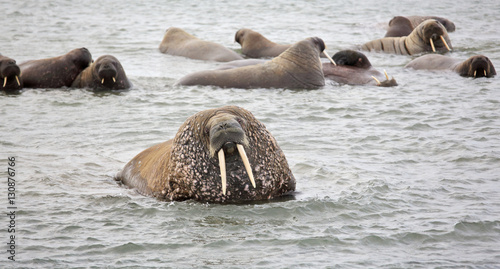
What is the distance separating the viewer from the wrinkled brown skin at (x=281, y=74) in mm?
12492

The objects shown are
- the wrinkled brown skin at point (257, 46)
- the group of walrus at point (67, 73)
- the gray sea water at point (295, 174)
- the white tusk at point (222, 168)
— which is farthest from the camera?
the wrinkled brown skin at point (257, 46)

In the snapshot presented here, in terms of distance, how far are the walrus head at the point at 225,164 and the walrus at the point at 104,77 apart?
20.1 ft

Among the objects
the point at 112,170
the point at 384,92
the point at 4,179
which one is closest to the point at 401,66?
the point at 384,92

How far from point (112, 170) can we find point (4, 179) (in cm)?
116

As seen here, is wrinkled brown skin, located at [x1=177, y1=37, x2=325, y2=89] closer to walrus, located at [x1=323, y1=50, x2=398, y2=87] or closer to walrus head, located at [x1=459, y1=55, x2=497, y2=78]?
walrus, located at [x1=323, y1=50, x2=398, y2=87]

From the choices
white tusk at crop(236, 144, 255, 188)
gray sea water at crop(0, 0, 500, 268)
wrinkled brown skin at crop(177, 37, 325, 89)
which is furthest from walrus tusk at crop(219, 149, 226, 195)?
wrinkled brown skin at crop(177, 37, 325, 89)

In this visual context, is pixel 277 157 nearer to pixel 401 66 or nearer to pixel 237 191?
pixel 237 191

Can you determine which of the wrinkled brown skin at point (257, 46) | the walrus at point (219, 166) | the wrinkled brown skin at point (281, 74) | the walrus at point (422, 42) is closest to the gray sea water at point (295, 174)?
the walrus at point (219, 166)

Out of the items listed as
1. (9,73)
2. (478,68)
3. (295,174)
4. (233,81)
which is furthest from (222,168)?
(478,68)

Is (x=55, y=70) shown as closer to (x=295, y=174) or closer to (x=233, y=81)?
(x=233, y=81)

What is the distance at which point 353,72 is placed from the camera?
13.3 metres

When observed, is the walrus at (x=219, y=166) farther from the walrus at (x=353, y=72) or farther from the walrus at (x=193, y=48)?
the walrus at (x=193, y=48)

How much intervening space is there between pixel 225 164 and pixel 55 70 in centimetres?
744

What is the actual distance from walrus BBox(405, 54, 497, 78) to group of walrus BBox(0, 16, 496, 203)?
18 millimetres
